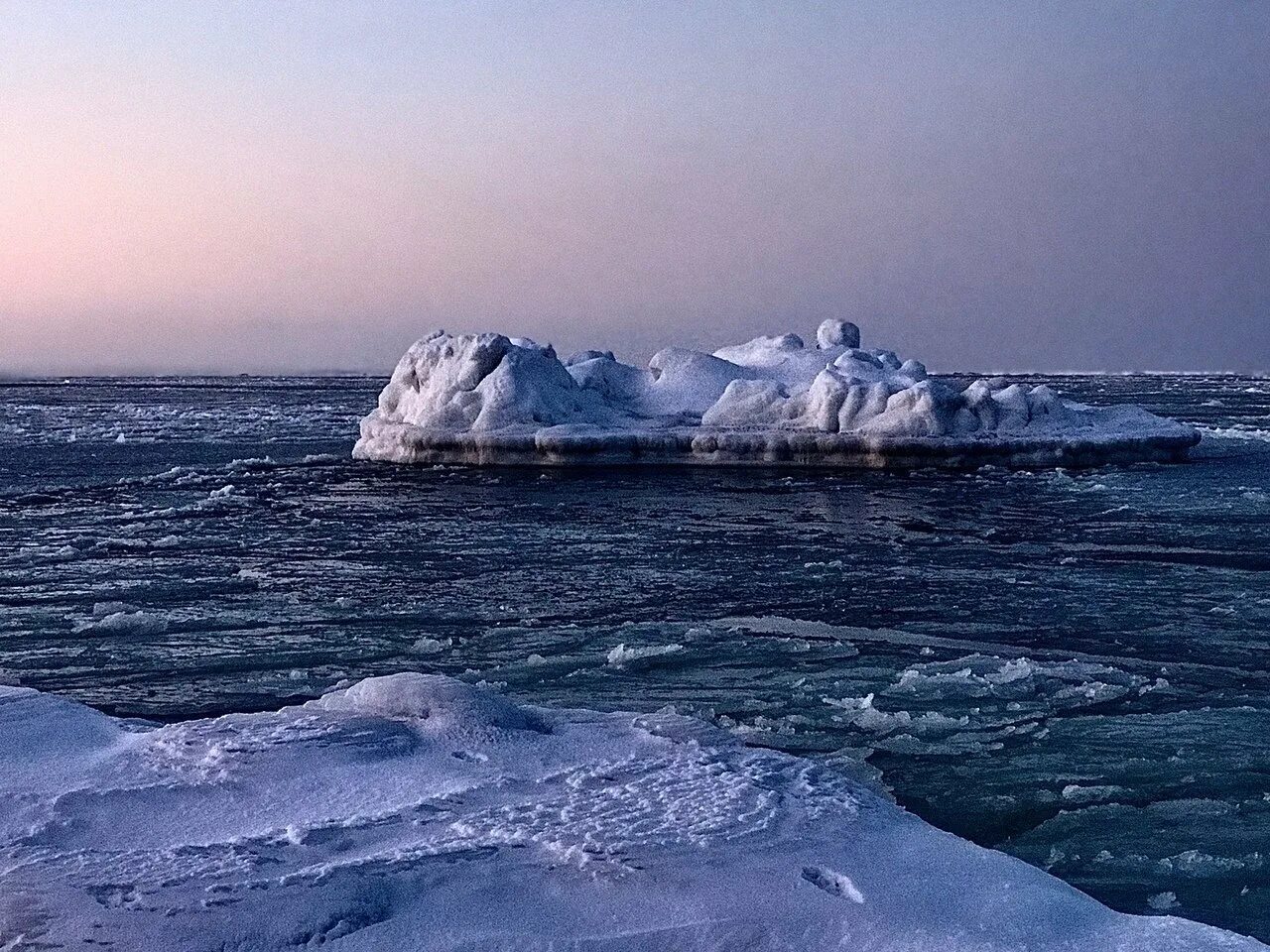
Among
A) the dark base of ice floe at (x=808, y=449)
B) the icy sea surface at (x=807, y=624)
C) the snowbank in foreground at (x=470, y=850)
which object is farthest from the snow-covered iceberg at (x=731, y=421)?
the snowbank in foreground at (x=470, y=850)

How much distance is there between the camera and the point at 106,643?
8836mm

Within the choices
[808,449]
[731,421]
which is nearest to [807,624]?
[808,449]

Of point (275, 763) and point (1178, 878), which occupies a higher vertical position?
point (275, 763)

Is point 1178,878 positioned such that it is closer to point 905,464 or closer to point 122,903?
point 122,903

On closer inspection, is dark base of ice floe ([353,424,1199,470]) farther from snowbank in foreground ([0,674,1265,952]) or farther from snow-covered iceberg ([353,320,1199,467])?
snowbank in foreground ([0,674,1265,952])

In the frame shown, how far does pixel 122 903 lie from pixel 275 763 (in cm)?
109

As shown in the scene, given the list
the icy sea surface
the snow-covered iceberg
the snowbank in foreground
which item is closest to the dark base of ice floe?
the snow-covered iceberg

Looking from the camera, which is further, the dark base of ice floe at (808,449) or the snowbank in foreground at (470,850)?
the dark base of ice floe at (808,449)

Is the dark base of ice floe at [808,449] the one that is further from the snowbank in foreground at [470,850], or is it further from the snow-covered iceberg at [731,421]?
the snowbank in foreground at [470,850]

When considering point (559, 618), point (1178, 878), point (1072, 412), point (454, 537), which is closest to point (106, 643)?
point (559, 618)

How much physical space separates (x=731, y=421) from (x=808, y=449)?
2.07m

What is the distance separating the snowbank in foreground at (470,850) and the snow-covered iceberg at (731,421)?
19248mm

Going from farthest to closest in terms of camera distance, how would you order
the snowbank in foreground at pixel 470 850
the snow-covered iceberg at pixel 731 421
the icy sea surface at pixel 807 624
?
the snow-covered iceberg at pixel 731 421, the icy sea surface at pixel 807 624, the snowbank in foreground at pixel 470 850

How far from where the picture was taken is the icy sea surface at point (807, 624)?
5629 millimetres
